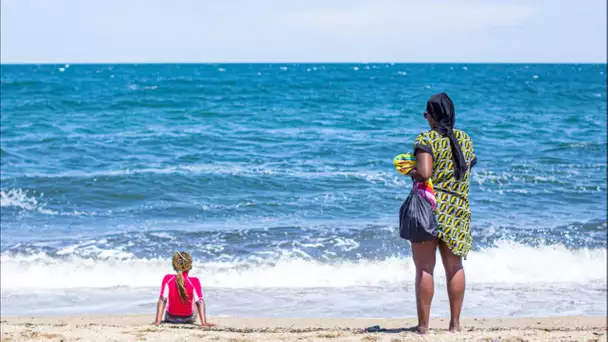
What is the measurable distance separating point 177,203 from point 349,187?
329 cm

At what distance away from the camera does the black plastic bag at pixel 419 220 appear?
447 centimetres

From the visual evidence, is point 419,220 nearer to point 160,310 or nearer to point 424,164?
point 424,164

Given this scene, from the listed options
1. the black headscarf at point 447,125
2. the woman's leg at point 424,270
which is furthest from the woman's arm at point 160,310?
the black headscarf at point 447,125

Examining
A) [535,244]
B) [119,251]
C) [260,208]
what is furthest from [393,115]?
[119,251]

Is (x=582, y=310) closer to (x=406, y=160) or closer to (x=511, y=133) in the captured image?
(x=406, y=160)

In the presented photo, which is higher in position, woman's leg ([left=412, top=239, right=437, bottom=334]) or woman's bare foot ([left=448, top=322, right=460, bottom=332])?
woman's leg ([left=412, top=239, right=437, bottom=334])

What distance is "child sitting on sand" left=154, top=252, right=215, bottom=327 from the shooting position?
18.8 feet

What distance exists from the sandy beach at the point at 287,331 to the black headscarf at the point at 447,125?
1.17 m

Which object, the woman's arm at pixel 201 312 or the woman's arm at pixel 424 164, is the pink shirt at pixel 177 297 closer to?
the woman's arm at pixel 201 312

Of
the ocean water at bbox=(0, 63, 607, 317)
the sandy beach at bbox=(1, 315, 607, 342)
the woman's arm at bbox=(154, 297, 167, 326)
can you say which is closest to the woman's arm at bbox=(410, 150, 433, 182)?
the sandy beach at bbox=(1, 315, 607, 342)

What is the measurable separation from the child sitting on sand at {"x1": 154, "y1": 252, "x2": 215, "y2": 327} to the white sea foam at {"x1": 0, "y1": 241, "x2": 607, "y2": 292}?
7.15ft

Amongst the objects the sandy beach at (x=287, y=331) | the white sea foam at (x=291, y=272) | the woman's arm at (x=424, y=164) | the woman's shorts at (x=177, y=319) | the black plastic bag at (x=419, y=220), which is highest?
the woman's arm at (x=424, y=164)

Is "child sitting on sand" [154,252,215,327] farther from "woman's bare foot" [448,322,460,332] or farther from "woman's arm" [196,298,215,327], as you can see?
"woman's bare foot" [448,322,460,332]

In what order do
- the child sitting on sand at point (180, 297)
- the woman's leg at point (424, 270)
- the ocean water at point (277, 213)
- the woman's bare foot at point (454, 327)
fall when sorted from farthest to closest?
the ocean water at point (277, 213) < the child sitting on sand at point (180, 297) < the woman's bare foot at point (454, 327) < the woman's leg at point (424, 270)
